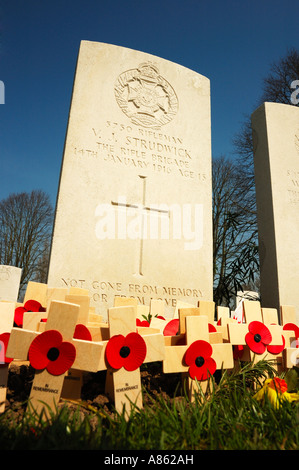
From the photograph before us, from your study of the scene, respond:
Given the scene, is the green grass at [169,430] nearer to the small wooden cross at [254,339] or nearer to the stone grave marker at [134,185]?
the small wooden cross at [254,339]

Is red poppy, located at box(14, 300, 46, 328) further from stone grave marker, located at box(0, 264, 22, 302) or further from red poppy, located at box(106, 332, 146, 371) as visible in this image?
stone grave marker, located at box(0, 264, 22, 302)

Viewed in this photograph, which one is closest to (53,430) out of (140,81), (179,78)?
(140,81)

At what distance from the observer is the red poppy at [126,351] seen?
111 cm

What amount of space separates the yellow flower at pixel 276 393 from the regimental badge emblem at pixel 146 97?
10.9ft

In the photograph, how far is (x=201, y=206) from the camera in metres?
3.99

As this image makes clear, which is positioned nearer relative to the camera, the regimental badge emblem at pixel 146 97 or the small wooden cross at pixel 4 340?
the small wooden cross at pixel 4 340

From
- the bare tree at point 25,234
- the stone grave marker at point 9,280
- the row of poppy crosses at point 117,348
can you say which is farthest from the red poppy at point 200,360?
the bare tree at point 25,234

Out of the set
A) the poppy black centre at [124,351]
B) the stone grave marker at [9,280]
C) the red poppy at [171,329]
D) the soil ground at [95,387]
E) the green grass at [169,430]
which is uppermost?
the stone grave marker at [9,280]

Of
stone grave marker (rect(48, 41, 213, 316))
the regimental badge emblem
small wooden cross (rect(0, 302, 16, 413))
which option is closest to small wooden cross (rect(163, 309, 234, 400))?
small wooden cross (rect(0, 302, 16, 413))

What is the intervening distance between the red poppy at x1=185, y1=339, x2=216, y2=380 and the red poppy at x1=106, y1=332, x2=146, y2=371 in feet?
0.72

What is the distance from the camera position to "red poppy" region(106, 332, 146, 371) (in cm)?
111

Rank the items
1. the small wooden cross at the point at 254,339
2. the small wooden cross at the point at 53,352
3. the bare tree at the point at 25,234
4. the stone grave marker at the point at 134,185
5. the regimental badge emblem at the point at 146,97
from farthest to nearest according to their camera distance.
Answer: the bare tree at the point at 25,234 < the regimental badge emblem at the point at 146,97 < the stone grave marker at the point at 134,185 < the small wooden cross at the point at 254,339 < the small wooden cross at the point at 53,352

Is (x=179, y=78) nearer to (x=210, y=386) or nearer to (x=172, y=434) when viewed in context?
(x=210, y=386)

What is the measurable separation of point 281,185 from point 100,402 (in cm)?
381
